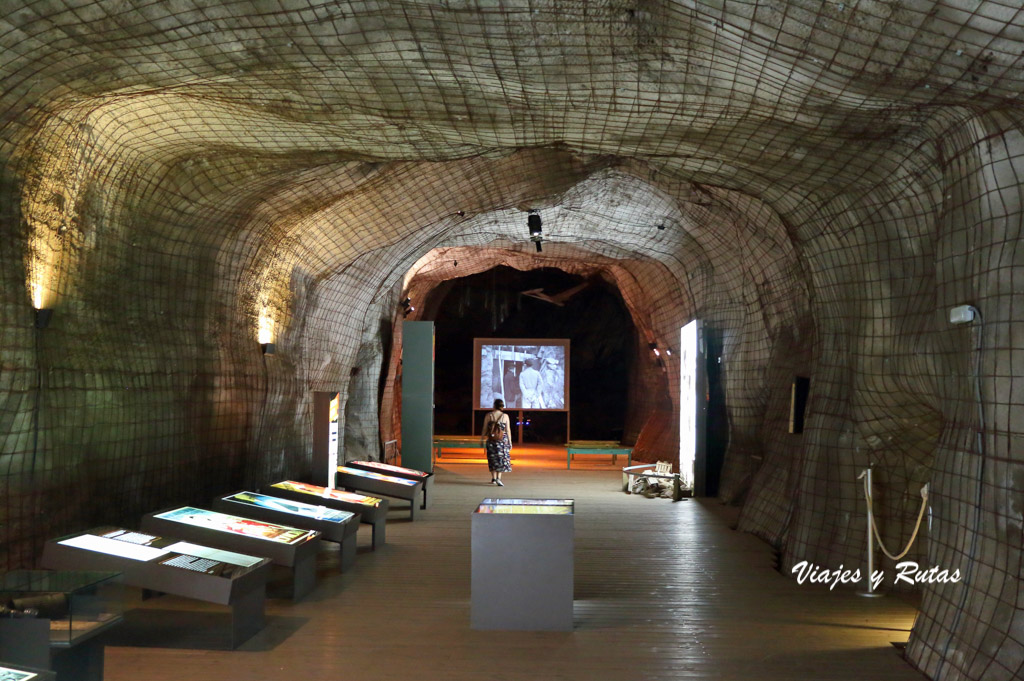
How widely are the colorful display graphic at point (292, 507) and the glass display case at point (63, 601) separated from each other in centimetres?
316

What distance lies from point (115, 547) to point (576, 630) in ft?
8.83

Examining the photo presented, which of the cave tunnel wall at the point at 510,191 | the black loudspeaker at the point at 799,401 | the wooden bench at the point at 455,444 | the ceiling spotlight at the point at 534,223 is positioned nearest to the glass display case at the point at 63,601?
the cave tunnel wall at the point at 510,191

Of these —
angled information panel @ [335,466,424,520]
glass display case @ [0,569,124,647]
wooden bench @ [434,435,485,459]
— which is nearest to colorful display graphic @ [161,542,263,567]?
glass display case @ [0,569,124,647]

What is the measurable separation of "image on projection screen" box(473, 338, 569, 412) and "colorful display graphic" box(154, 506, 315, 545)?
44.9 ft

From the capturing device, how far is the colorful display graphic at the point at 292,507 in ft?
22.0

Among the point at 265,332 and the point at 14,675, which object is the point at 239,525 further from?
the point at 265,332

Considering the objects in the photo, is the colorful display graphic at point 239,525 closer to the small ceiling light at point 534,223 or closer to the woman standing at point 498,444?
the small ceiling light at point 534,223

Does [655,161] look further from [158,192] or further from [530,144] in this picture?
[158,192]

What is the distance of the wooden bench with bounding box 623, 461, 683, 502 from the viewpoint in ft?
38.4

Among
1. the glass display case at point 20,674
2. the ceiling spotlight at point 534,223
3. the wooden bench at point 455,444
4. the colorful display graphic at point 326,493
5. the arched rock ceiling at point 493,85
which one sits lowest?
the wooden bench at point 455,444

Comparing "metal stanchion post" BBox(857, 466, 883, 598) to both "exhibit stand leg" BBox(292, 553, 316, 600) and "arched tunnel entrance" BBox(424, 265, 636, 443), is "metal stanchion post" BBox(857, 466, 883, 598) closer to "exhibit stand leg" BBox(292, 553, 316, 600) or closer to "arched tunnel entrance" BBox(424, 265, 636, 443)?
"exhibit stand leg" BBox(292, 553, 316, 600)

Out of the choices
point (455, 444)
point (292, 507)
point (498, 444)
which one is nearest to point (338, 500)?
point (292, 507)

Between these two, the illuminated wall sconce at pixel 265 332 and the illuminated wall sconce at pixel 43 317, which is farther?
the illuminated wall sconce at pixel 265 332

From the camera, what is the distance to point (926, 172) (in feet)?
17.1
